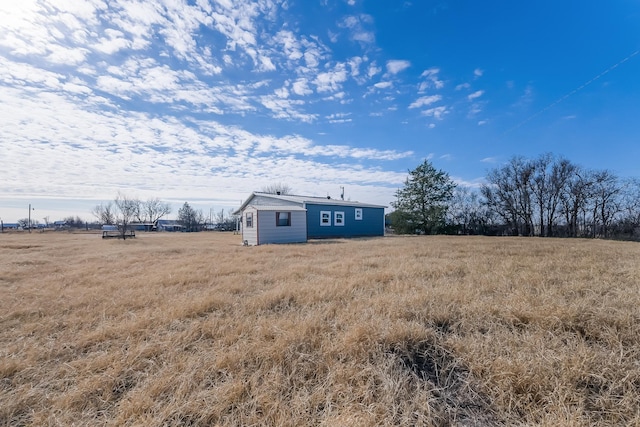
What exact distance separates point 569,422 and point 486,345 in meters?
0.89

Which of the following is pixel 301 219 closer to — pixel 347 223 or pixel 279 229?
pixel 279 229

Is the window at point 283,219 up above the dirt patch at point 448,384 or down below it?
above

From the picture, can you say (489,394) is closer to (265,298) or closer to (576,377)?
(576,377)

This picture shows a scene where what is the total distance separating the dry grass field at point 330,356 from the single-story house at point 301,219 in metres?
10.7

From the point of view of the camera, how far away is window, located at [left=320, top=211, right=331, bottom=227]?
19.2 metres

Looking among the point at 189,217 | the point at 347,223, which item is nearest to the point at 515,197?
the point at 347,223

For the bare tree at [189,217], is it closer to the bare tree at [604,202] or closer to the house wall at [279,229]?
the house wall at [279,229]

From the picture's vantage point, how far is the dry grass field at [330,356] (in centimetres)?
177

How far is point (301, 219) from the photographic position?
54.6ft

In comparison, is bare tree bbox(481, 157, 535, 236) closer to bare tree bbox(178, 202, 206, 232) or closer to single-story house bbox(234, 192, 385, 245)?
single-story house bbox(234, 192, 385, 245)

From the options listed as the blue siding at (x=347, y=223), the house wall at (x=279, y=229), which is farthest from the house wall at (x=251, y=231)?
the blue siding at (x=347, y=223)

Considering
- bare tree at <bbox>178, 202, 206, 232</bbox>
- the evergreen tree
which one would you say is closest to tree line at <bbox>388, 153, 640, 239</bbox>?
the evergreen tree

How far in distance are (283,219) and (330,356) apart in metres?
13.7

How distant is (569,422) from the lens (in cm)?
157
